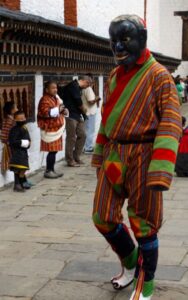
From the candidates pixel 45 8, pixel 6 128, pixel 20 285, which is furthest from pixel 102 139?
pixel 45 8

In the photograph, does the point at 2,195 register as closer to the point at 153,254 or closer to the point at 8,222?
the point at 8,222

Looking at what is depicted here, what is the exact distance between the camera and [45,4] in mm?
11047

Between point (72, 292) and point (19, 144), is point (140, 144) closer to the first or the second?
point (72, 292)

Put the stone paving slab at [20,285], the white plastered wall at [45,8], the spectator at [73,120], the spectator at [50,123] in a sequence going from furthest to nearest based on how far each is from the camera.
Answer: the spectator at [73,120] → the white plastered wall at [45,8] → the spectator at [50,123] → the stone paving slab at [20,285]

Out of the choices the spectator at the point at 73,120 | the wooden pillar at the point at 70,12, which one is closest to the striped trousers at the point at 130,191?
the spectator at the point at 73,120

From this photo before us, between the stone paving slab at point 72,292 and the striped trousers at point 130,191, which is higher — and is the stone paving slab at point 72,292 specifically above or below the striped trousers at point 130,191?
below

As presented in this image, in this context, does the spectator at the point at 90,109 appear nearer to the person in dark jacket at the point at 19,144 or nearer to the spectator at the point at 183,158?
the spectator at the point at 183,158

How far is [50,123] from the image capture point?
943cm

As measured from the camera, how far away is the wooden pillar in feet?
40.5

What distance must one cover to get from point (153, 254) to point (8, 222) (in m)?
3.03

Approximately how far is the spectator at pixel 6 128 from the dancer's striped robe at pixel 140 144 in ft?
15.0

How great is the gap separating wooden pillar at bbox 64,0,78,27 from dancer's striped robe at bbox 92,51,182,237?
28.6 ft

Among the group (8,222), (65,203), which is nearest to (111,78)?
(8,222)

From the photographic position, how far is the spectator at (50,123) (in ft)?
30.8
